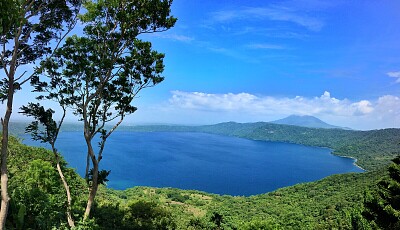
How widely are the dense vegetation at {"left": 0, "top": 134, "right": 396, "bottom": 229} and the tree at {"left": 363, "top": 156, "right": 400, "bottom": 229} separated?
380 centimetres

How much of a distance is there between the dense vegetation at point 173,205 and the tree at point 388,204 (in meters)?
3.80

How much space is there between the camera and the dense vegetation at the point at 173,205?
9664mm

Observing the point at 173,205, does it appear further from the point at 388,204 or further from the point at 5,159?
the point at 5,159

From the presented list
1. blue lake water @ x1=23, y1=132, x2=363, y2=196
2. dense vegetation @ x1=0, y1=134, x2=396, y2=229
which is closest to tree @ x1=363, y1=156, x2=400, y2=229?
dense vegetation @ x1=0, y1=134, x2=396, y2=229

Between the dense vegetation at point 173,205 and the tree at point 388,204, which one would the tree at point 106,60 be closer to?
the dense vegetation at point 173,205

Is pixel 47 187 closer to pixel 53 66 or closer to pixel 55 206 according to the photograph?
pixel 55 206

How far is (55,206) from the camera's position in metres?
9.73

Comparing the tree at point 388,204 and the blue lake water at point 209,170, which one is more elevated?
the tree at point 388,204

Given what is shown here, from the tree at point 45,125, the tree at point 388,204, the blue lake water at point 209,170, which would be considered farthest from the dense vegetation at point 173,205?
the blue lake water at point 209,170

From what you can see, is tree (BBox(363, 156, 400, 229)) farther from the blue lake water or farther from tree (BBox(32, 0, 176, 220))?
the blue lake water

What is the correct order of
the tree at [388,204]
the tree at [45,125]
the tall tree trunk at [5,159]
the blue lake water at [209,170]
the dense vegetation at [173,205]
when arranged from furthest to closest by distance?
the blue lake water at [209,170]
the tree at [388,204]
the dense vegetation at [173,205]
the tree at [45,125]
the tall tree trunk at [5,159]

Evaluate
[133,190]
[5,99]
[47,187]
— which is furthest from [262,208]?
[5,99]

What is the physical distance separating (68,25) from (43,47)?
1068mm

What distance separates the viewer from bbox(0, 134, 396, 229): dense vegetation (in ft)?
31.7
